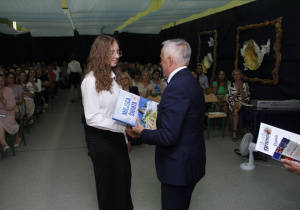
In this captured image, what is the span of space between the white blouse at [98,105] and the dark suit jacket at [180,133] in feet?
1.20

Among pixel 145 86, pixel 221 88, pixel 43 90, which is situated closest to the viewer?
pixel 145 86

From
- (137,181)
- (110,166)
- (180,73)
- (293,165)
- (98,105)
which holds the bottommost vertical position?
(137,181)

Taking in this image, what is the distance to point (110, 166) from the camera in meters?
1.98

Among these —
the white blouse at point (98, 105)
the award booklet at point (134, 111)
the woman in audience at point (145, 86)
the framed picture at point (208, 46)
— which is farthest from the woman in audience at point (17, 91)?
the framed picture at point (208, 46)

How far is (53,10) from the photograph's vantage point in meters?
5.63

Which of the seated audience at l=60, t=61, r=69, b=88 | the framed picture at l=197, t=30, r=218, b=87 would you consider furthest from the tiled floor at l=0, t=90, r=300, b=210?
the seated audience at l=60, t=61, r=69, b=88

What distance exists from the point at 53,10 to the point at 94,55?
15.2 ft

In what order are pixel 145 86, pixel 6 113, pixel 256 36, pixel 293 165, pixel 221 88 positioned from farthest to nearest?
1. pixel 221 88
2. pixel 145 86
3. pixel 256 36
4. pixel 6 113
5. pixel 293 165

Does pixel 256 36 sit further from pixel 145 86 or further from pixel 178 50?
pixel 178 50

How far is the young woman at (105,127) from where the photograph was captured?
5.72 ft

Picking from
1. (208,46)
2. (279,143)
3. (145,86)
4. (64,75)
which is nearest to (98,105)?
(279,143)

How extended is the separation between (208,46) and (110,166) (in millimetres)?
6291

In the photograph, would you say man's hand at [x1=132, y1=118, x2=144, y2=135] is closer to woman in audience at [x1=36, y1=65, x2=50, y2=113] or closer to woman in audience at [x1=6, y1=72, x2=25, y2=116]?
woman in audience at [x1=6, y1=72, x2=25, y2=116]

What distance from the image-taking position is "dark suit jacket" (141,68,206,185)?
4.48 ft
